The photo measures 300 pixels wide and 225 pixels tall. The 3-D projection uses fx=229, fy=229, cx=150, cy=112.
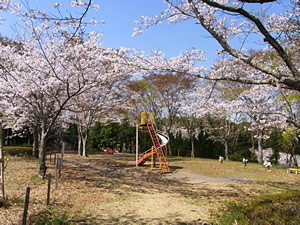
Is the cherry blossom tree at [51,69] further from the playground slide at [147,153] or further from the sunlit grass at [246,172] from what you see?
the sunlit grass at [246,172]

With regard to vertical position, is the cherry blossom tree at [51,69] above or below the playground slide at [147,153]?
above

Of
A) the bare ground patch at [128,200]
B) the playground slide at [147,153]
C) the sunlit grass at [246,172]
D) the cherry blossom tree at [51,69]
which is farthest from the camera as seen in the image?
the playground slide at [147,153]

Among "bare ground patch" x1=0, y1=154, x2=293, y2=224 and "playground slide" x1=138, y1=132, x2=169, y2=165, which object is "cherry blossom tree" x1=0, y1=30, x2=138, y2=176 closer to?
"bare ground patch" x1=0, y1=154, x2=293, y2=224

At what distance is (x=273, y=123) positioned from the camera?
15.1 m

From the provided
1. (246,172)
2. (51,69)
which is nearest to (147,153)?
(246,172)

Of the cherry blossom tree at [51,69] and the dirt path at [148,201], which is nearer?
the dirt path at [148,201]

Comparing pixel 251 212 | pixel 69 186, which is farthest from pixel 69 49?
pixel 251 212

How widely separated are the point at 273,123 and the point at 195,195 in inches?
408

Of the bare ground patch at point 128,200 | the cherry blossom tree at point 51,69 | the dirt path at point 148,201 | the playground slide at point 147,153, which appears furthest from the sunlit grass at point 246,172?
the cherry blossom tree at point 51,69

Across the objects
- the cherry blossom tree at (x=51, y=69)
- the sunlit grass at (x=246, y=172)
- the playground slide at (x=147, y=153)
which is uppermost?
the cherry blossom tree at (x=51, y=69)

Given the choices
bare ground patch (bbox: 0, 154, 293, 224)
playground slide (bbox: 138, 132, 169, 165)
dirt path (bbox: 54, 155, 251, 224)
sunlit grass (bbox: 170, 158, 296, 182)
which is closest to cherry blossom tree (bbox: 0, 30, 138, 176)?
bare ground patch (bbox: 0, 154, 293, 224)

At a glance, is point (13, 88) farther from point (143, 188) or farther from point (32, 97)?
point (143, 188)

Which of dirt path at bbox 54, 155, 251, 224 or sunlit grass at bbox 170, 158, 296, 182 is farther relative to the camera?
sunlit grass at bbox 170, 158, 296, 182

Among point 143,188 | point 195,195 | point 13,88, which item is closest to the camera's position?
point 195,195
